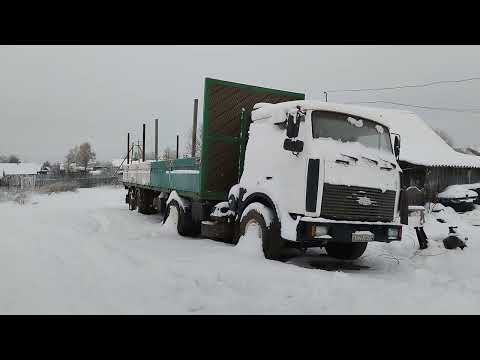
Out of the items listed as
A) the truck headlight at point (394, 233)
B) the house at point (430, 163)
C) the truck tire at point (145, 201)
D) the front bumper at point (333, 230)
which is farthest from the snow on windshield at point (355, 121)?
the house at point (430, 163)

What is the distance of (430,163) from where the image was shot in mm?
23391

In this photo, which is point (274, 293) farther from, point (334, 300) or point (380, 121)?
point (380, 121)

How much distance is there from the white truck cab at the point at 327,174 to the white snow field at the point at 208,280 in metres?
0.68

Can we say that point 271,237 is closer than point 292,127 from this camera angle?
No

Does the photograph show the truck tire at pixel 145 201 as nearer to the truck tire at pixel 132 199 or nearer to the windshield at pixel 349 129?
the truck tire at pixel 132 199

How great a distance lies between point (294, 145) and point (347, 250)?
2705mm

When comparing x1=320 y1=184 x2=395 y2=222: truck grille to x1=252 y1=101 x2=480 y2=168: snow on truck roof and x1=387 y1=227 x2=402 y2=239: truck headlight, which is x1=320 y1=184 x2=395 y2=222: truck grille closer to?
x1=387 y1=227 x2=402 y2=239: truck headlight

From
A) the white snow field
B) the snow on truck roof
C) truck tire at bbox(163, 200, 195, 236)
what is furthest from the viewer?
the snow on truck roof

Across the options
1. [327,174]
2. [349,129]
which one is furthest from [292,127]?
[349,129]

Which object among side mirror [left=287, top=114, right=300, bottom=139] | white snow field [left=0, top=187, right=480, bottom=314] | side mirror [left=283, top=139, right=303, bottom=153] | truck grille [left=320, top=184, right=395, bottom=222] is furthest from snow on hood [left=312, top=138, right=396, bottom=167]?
white snow field [left=0, top=187, right=480, bottom=314]

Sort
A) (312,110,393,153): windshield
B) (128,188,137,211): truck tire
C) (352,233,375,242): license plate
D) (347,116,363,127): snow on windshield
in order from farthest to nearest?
(128,188,137,211): truck tire
(347,116,363,127): snow on windshield
(312,110,393,153): windshield
(352,233,375,242): license plate

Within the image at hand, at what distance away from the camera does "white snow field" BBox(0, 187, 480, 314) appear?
416 cm

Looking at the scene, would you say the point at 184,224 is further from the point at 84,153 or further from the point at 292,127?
the point at 84,153

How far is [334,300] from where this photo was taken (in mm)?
4504
